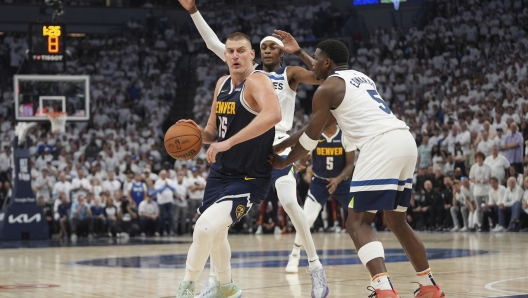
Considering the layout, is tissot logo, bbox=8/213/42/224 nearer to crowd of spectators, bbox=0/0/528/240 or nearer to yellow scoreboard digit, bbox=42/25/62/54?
crowd of spectators, bbox=0/0/528/240

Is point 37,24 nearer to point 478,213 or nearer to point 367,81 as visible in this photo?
point 478,213

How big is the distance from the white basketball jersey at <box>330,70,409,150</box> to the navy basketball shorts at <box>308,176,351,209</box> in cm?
431

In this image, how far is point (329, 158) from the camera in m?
10.9

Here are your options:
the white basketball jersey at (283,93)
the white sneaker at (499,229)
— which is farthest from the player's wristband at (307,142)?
the white sneaker at (499,229)

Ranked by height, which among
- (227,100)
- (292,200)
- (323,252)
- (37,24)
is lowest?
(323,252)

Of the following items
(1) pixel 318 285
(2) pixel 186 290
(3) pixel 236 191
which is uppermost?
(3) pixel 236 191

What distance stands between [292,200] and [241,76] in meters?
2.29

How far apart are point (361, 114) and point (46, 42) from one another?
40.2ft

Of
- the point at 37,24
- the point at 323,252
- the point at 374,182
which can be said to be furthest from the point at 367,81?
the point at 37,24

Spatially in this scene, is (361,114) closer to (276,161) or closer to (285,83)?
(276,161)

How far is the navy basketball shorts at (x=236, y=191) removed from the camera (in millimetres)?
6043

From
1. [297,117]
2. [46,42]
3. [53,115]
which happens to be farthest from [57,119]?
[297,117]

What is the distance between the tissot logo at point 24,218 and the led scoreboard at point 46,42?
143 inches

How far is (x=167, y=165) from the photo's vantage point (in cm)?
2081
